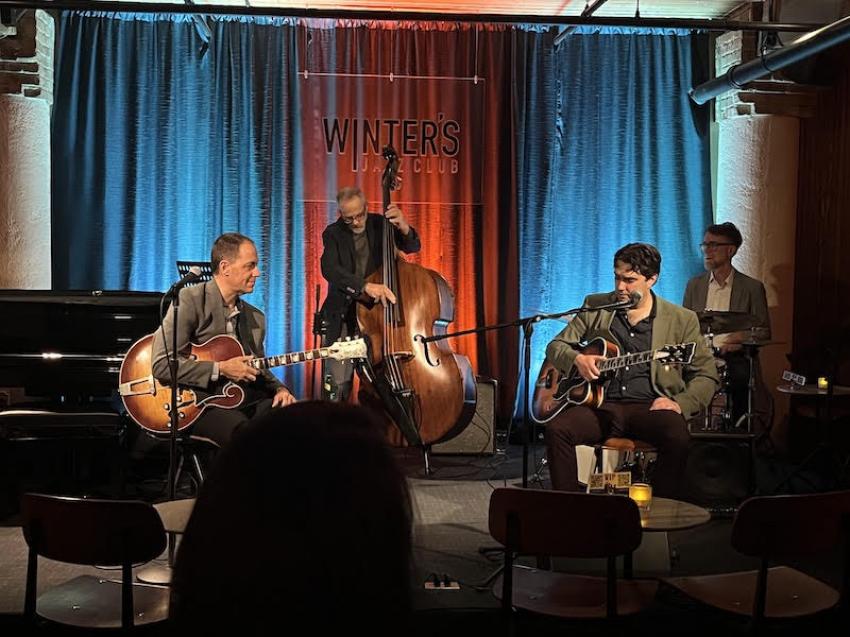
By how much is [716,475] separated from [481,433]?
203 centimetres

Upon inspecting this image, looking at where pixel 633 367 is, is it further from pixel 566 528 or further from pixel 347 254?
pixel 566 528

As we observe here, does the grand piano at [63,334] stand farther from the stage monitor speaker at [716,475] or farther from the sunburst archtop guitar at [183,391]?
the stage monitor speaker at [716,475]

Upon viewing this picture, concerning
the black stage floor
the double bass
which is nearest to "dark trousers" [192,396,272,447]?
the black stage floor

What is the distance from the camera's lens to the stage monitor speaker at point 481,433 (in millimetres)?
7270

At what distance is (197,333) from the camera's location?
509 centimetres

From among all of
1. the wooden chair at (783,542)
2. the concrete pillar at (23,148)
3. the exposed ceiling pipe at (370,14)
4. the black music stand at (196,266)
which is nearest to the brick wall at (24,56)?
the concrete pillar at (23,148)

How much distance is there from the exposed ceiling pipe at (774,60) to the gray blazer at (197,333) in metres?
3.58

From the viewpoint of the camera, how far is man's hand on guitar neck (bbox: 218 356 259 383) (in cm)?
497

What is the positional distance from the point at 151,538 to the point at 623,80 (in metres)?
6.39

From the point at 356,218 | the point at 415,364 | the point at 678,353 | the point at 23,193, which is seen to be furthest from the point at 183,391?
the point at 23,193

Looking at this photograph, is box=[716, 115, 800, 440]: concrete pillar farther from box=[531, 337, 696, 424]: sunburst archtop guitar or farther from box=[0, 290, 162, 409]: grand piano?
box=[0, 290, 162, 409]: grand piano

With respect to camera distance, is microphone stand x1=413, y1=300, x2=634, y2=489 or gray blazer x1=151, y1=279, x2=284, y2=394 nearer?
microphone stand x1=413, y1=300, x2=634, y2=489

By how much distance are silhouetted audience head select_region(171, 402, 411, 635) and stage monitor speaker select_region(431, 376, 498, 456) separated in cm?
614

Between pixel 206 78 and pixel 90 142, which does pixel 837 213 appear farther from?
pixel 90 142
